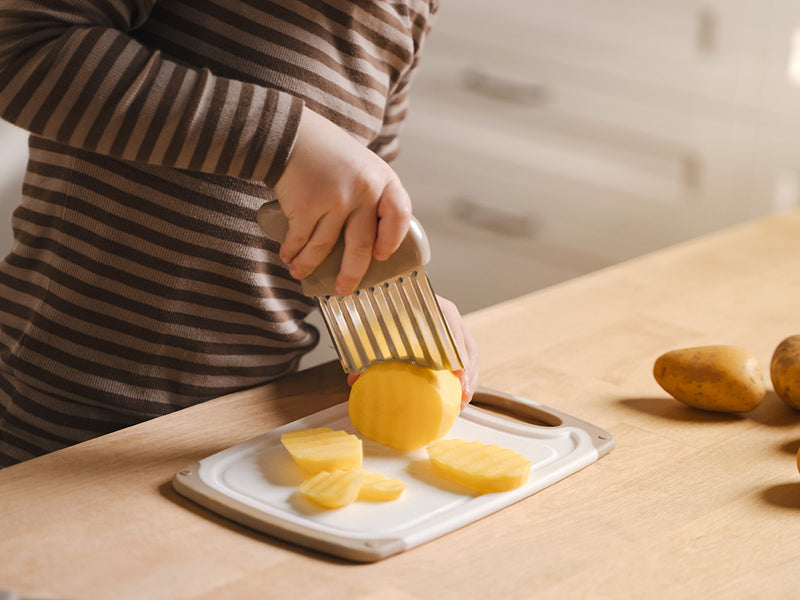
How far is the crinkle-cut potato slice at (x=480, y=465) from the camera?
2.22 feet

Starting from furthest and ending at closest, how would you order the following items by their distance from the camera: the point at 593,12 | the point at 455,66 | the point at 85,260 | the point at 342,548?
1. the point at 455,66
2. the point at 593,12
3. the point at 85,260
4. the point at 342,548

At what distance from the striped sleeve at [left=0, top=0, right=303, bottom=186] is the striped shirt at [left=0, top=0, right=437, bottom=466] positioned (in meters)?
0.07

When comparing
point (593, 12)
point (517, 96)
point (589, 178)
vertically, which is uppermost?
point (593, 12)

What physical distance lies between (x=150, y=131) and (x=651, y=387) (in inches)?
20.0

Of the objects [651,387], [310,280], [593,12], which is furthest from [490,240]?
[310,280]

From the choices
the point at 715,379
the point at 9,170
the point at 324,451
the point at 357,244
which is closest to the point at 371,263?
the point at 357,244

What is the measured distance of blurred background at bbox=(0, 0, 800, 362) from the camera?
227cm

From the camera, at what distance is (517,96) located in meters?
2.47

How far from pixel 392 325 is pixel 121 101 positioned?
255mm

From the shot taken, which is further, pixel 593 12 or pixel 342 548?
pixel 593 12

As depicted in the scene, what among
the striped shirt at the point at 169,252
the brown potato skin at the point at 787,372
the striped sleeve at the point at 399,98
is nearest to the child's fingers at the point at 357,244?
the striped shirt at the point at 169,252

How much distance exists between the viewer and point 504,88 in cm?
247

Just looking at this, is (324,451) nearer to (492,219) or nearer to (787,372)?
(787,372)

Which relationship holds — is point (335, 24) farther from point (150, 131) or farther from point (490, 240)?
point (490, 240)
